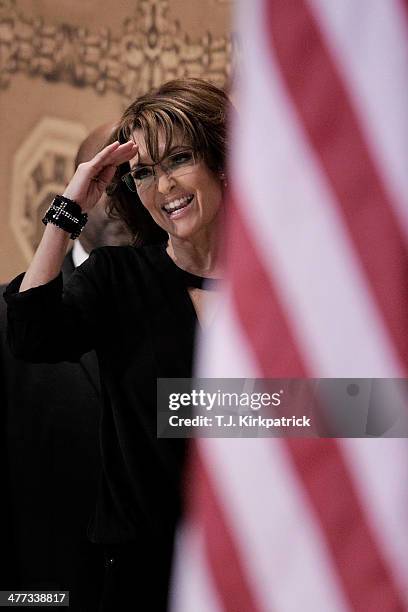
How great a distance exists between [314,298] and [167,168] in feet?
2.32

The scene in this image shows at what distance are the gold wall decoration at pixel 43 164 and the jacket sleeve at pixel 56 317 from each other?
1.82ft

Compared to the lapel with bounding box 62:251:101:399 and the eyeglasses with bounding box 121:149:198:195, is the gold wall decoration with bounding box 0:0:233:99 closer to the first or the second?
the lapel with bounding box 62:251:101:399

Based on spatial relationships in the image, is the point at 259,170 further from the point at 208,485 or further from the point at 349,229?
the point at 208,485

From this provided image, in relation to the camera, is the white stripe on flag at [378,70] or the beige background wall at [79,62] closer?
the white stripe on flag at [378,70]

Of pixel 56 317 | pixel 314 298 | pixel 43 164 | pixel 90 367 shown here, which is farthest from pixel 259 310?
pixel 43 164

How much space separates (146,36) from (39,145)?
0.27 metres

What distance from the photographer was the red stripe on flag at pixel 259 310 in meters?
0.43

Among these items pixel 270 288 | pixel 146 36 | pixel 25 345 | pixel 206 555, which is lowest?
pixel 206 555

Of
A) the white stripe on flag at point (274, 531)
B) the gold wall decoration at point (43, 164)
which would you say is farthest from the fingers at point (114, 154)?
the white stripe on flag at point (274, 531)

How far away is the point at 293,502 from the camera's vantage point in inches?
17.1

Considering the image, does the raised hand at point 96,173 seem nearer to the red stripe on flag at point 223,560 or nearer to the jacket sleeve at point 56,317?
the jacket sleeve at point 56,317

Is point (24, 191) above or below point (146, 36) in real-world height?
below

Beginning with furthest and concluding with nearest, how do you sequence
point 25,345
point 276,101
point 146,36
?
point 146,36, point 25,345, point 276,101

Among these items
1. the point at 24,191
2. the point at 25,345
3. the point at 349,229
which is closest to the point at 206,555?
the point at 349,229
